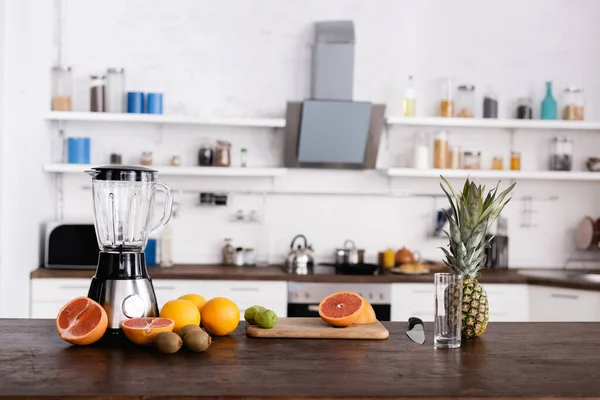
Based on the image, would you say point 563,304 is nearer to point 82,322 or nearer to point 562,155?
point 562,155

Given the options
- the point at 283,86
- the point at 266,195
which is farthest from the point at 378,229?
the point at 283,86

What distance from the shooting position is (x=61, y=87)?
4820 mm

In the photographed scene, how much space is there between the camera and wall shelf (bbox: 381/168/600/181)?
16.0ft

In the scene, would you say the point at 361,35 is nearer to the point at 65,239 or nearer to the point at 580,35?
the point at 580,35

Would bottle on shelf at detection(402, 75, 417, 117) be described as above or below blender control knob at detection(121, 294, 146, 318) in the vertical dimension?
above

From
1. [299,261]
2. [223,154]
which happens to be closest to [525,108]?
[299,261]

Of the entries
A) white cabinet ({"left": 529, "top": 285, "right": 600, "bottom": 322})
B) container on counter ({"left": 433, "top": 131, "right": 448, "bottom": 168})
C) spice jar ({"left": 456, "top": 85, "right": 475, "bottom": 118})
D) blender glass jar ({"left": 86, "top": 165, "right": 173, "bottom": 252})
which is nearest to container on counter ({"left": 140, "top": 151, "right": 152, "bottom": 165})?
container on counter ({"left": 433, "top": 131, "right": 448, "bottom": 168})

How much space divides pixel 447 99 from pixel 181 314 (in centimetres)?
335

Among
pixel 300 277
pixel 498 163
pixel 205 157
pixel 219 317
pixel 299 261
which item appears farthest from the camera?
pixel 498 163

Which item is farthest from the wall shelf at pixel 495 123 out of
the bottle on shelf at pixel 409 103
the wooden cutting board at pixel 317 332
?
the wooden cutting board at pixel 317 332

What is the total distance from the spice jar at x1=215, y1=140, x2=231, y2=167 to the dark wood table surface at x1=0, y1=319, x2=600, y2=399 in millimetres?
2674

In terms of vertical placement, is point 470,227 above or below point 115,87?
below

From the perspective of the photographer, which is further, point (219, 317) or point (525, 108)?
point (525, 108)

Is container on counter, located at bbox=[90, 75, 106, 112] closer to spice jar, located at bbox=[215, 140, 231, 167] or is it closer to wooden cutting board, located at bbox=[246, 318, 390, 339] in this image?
spice jar, located at bbox=[215, 140, 231, 167]
